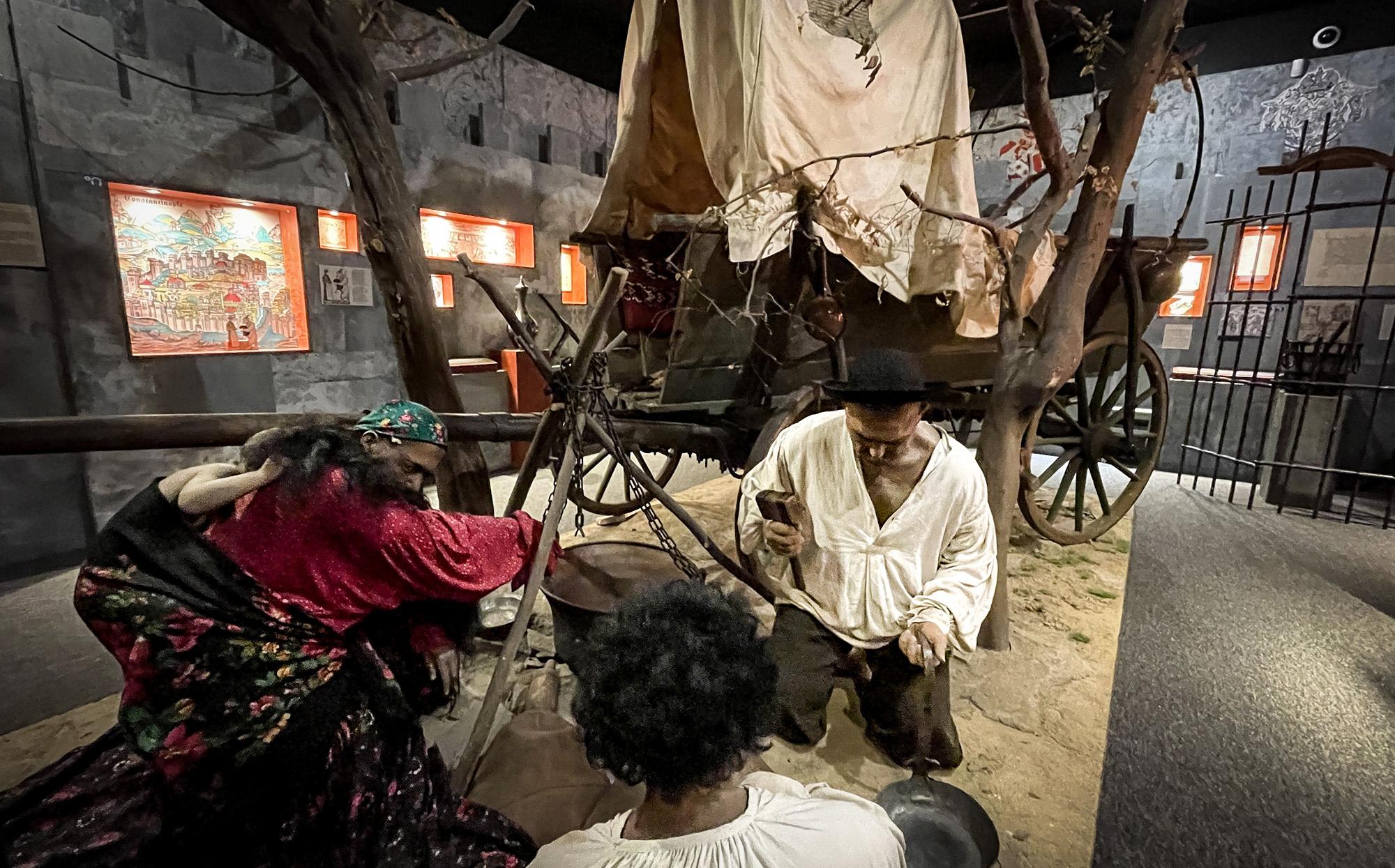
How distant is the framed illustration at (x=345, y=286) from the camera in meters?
5.39

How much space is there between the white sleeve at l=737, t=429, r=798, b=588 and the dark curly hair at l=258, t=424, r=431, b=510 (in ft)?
3.99

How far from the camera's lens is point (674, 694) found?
109 cm

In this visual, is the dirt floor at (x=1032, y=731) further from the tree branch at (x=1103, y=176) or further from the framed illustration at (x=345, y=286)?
the framed illustration at (x=345, y=286)

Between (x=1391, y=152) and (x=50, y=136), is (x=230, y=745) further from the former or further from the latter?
(x=1391, y=152)

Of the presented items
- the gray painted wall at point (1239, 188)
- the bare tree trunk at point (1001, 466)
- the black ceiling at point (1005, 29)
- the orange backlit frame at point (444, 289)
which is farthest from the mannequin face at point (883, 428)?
the orange backlit frame at point (444, 289)

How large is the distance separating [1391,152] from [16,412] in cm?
1141

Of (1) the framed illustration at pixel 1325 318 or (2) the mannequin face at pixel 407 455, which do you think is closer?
(2) the mannequin face at pixel 407 455

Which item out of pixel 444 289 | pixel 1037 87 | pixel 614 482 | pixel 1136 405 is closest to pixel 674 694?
pixel 1037 87

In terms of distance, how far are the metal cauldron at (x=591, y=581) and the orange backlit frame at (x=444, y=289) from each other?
4.38 meters

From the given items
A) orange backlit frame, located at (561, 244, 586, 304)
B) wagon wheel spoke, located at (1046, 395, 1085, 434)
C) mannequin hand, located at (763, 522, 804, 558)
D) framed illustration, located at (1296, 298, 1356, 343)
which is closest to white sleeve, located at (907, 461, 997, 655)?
mannequin hand, located at (763, 522, 804, 558)

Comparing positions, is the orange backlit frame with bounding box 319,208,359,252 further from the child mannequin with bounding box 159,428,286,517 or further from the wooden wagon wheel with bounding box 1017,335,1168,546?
the wooden wagon wheel with bounding box 1017,335,1168,546

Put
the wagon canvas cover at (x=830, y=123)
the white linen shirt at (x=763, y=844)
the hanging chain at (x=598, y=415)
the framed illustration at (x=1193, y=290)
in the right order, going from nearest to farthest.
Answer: the white linen shirt at (x=763, y=844)
the hanging chain at (x=598, y=415)
the wagon canvas cover at (x=830, y=123)
the framed illustration at (x=1193, y=290)

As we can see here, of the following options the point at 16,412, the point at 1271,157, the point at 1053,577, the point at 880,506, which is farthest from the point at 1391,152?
the point at 16,412

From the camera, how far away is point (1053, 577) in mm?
4191
